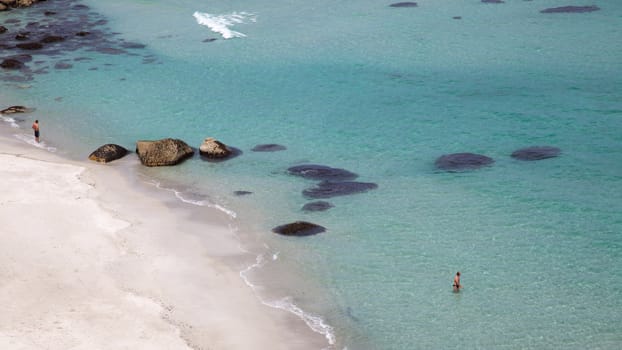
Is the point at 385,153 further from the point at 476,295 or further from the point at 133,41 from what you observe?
the point at 133,41

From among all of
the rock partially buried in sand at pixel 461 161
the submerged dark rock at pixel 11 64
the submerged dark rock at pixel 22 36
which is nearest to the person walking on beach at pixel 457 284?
the rock partially buried in sand at pixel 461 161

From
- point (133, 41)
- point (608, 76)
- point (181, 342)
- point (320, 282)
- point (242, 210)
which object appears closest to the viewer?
point (181, 342)

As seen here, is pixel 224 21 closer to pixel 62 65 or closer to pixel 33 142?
pixel 62 65

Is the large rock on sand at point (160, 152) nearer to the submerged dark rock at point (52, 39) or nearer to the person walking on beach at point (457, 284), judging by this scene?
the person walking on beach at point (457, 284)

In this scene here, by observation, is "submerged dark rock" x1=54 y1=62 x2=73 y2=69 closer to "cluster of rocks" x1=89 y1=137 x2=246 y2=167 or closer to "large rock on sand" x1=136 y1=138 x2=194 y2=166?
"cluster of rocks" x1=89 y1=137 x2=246 y2=167

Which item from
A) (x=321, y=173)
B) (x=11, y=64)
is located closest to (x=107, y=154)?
(x=321, y=173)

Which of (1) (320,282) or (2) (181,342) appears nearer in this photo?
(2) (181,342)

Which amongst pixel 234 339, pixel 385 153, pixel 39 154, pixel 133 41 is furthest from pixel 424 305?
pixel 133 41
